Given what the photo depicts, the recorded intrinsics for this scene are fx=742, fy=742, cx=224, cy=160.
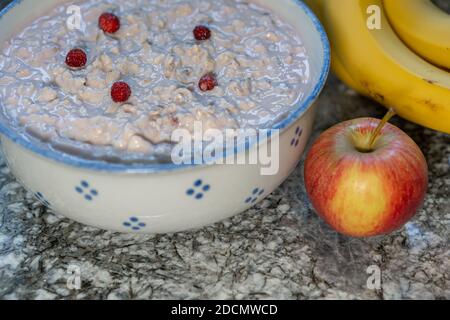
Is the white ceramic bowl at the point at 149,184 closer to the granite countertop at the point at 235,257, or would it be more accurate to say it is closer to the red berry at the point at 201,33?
the granite countertop at the point at 235,257

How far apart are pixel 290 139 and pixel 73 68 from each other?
15.1 inches

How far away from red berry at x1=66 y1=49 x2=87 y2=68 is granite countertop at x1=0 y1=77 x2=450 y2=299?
252 millimetres

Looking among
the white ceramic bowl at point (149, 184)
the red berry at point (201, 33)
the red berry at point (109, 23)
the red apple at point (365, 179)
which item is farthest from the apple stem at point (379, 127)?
the red berry at point (109, 23)

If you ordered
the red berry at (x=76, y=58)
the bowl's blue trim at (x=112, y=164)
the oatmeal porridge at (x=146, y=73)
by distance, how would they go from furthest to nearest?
1. the red berry at (x=76, y=58)
2. the oatmeal porridge at (x=146, y=73)
3. the bowl's blue trim at (x=112, y=164)

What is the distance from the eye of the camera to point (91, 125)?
3.68 ft

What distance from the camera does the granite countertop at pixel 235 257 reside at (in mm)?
1140

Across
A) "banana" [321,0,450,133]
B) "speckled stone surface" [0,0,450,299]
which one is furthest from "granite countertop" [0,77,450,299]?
"banana" [321,0,450,133]

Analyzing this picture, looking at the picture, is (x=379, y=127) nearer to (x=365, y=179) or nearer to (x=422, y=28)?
(x=365, y=179)

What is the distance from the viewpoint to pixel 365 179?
1107mm

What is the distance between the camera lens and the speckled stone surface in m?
1.14

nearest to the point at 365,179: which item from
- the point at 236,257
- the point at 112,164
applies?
the point at 236,257

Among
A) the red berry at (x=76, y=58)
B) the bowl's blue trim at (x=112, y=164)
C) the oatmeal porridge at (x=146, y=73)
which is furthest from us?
the red berry at (x=76, y=58)

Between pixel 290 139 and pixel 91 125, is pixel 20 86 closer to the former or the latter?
pixel 91 125
